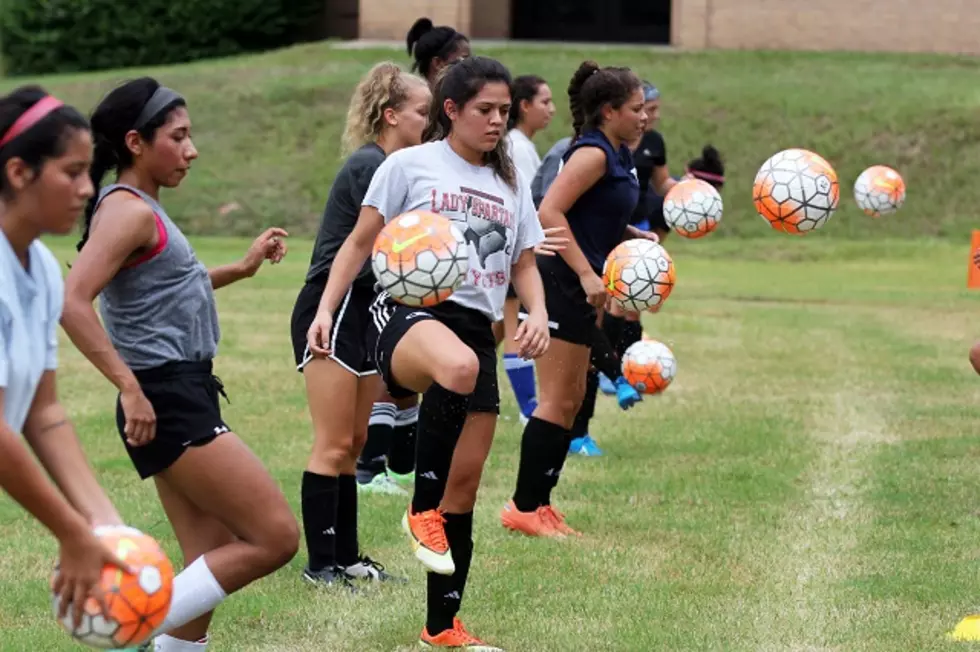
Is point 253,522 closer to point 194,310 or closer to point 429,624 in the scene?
point 194,310

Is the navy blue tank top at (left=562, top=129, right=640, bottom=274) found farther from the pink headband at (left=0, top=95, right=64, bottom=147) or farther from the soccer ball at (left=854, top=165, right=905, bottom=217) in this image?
the pink headband at (left=0, top=95, right=64, bottom=147)

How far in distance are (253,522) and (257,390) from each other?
7.53m

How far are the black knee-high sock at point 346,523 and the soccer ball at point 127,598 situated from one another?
2975 millimetres

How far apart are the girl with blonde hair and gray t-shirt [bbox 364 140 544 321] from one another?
0.80 metres

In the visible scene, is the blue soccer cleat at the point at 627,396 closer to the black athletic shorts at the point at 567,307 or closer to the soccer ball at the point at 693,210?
the soccer ball at the point at 693,210

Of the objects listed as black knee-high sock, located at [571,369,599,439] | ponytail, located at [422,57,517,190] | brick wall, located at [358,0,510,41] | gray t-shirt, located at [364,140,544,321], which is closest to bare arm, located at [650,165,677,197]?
black knee-high sock, located at [571,369,599,439]

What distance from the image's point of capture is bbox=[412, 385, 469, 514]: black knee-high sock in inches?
222

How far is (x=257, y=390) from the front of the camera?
1240cm

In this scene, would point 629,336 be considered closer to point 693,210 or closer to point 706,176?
point 706,176

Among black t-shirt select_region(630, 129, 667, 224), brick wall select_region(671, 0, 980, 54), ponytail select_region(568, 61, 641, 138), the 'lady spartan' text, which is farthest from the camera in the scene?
brick wall select_region(671, 0, 980, 54)

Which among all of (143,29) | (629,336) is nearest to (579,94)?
(629,336)

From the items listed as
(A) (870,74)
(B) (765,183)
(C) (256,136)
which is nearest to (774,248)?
(A) (870,74)

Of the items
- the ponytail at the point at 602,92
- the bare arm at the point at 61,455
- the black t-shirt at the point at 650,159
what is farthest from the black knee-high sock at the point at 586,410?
the bare arm at the point at 61,455

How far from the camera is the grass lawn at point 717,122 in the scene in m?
27.0
